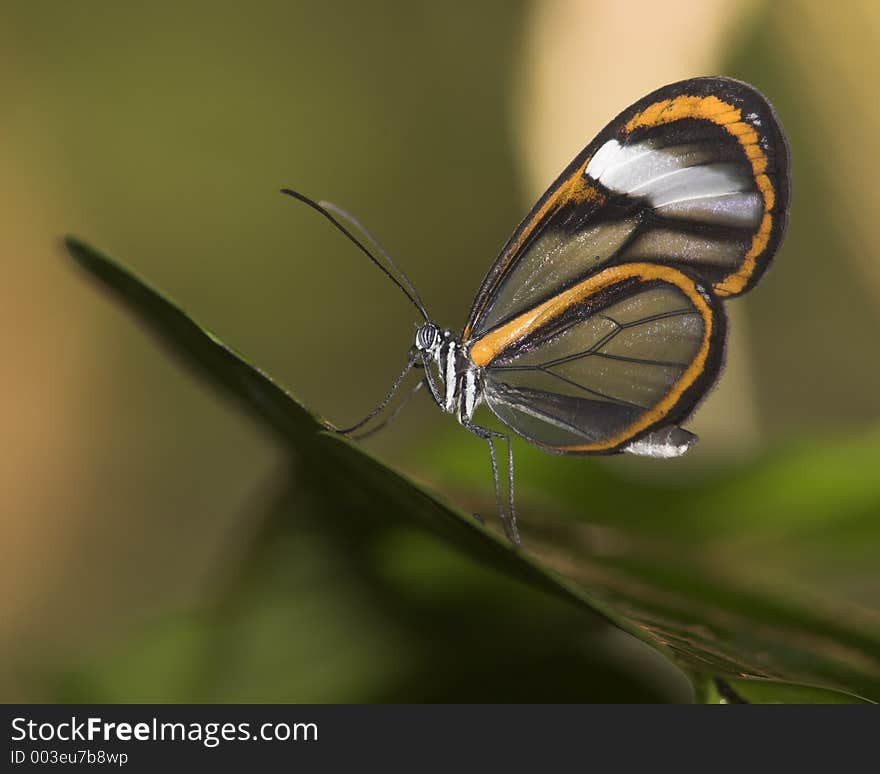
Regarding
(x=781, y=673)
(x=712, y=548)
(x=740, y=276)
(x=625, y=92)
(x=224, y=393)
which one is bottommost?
(x=781, y=673)

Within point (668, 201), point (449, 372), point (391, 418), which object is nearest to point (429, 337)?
point (449, 372)

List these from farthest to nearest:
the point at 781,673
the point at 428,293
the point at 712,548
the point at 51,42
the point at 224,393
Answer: the point at 428,293
the point at 51,42
the point at 712,548
the point at 224,393
the point at 781,673

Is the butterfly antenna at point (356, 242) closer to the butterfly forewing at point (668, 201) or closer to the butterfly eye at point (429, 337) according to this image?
the butterfly eye at point (429, 337)

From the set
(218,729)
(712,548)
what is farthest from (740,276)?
(218,729)

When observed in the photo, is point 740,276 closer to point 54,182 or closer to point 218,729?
point 218,729

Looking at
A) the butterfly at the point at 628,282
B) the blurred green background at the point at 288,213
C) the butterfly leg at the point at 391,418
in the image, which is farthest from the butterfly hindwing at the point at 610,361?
the blurred green background at the point at 288,213
